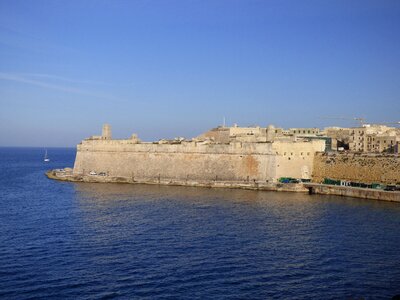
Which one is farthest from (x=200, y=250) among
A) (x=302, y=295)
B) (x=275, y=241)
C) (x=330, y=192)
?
(x=330, y=192)

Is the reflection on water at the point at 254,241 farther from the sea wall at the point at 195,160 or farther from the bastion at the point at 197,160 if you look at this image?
the sea wall at the point at 195,160

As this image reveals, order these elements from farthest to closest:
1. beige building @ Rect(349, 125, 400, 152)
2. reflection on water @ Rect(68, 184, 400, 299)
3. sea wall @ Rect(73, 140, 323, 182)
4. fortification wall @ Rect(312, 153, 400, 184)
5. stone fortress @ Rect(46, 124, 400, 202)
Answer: beige building @ Rect(349, 125, 400, 152)
sea wall @ Rect(73, 140, 323, 182)
stone fortress @ Rect(46, 124, 400, 202)
fortification wall @ Rect(312, 153, 400, 184)
reflection on water @ Rect(68, 184, 400, 299)

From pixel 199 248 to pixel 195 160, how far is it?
21.8 meters

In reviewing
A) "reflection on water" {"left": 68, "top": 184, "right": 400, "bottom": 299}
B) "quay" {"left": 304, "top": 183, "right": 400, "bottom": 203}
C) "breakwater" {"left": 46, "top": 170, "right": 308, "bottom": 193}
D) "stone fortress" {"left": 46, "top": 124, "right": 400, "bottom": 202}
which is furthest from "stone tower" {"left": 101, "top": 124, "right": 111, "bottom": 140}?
"quay" {"left": 304, "top": 183, "right": 400, "bottom": 203}

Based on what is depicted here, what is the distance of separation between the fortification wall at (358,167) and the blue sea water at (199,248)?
442 cm

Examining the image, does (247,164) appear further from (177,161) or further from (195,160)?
(177,161)

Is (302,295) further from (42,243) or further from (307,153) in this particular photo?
(307,153)

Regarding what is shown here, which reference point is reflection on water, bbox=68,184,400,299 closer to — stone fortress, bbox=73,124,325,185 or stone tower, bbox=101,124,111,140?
stone fortress, bbox=73,124,325,185

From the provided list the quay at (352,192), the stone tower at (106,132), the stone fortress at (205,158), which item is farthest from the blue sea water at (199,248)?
the stone tower at (106,132)

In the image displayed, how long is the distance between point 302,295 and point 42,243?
10.2 m

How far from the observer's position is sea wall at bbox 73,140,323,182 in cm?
3650

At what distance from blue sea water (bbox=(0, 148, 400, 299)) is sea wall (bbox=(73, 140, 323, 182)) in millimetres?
6864

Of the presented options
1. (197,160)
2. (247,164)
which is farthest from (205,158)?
(247,164)

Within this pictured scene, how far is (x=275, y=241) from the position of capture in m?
19.1
